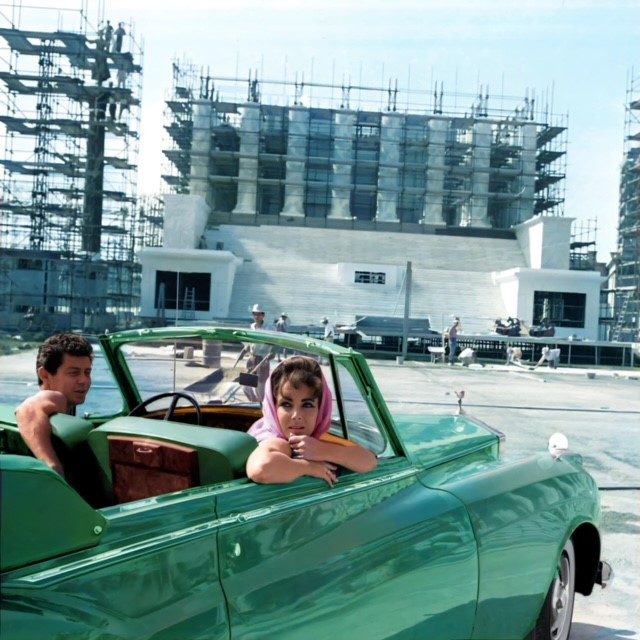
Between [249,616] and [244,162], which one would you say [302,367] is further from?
[244,162]

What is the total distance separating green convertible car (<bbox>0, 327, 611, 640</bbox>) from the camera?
1.67 metres

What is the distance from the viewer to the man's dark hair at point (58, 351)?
308cm

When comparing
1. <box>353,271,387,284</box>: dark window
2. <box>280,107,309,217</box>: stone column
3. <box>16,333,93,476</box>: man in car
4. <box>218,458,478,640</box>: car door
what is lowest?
<box>218,458,478,640</box>: car door

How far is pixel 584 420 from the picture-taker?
1129 cm

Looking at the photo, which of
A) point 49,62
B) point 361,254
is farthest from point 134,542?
point 361,254

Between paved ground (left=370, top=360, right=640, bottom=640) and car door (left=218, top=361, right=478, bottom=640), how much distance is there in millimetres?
1313

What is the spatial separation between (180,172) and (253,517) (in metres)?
64.8

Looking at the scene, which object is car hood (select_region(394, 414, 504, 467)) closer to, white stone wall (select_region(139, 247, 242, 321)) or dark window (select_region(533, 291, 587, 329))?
white stone wall (select_region(139, 247, 242, 321))

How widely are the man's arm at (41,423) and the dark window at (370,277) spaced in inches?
1671

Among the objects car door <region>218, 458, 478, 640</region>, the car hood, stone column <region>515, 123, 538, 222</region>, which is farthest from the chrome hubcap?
stone column <region>515, 123, 538, 222</region>

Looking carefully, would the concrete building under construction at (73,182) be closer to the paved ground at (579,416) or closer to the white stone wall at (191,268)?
the white stone wall at (191,268)

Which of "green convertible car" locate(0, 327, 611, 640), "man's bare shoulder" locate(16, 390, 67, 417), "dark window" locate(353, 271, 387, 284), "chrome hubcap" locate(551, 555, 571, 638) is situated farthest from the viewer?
"dark window" locate(353, 271, 387, 284)

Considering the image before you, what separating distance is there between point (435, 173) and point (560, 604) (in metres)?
60.1

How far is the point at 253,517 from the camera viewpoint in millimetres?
2104
